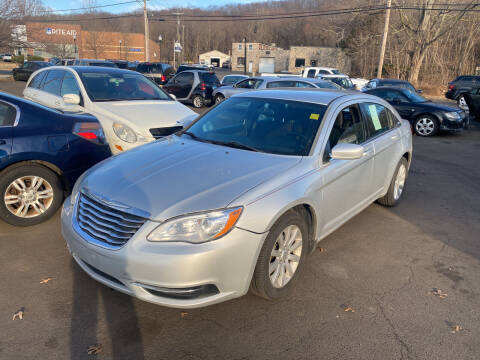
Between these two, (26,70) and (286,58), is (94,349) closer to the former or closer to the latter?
(26,70)

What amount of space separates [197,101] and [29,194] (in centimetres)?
1271

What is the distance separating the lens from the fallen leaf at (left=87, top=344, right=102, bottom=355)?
246cm

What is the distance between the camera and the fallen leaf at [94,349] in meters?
2.46

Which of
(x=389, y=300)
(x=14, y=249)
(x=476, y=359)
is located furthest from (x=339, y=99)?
(x=14, y=249)

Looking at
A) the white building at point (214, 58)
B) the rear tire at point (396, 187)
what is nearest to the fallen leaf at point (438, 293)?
the rear tire at point (396, 187)

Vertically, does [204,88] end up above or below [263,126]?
below

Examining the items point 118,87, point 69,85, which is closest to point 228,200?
point 118,87

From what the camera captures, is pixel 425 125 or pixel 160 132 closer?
pixel 160 132

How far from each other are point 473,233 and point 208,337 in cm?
370

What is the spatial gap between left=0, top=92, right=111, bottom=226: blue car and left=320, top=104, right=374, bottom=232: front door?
2.99 metres

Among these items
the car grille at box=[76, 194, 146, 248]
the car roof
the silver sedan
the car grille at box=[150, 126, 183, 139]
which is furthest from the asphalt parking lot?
the silver sedan

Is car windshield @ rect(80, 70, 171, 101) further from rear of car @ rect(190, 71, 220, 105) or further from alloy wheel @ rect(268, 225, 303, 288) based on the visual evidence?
rear of car @ rect(190, 71, 220, 105)

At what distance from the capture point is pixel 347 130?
3906mm

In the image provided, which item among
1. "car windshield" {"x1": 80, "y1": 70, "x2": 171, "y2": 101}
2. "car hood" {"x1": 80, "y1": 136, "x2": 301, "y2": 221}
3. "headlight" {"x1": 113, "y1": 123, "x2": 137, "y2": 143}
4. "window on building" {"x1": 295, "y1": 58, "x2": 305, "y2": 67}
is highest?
"window on building" {"x1": 295, "y1": 58, "x2": 305, "y2": 67}
